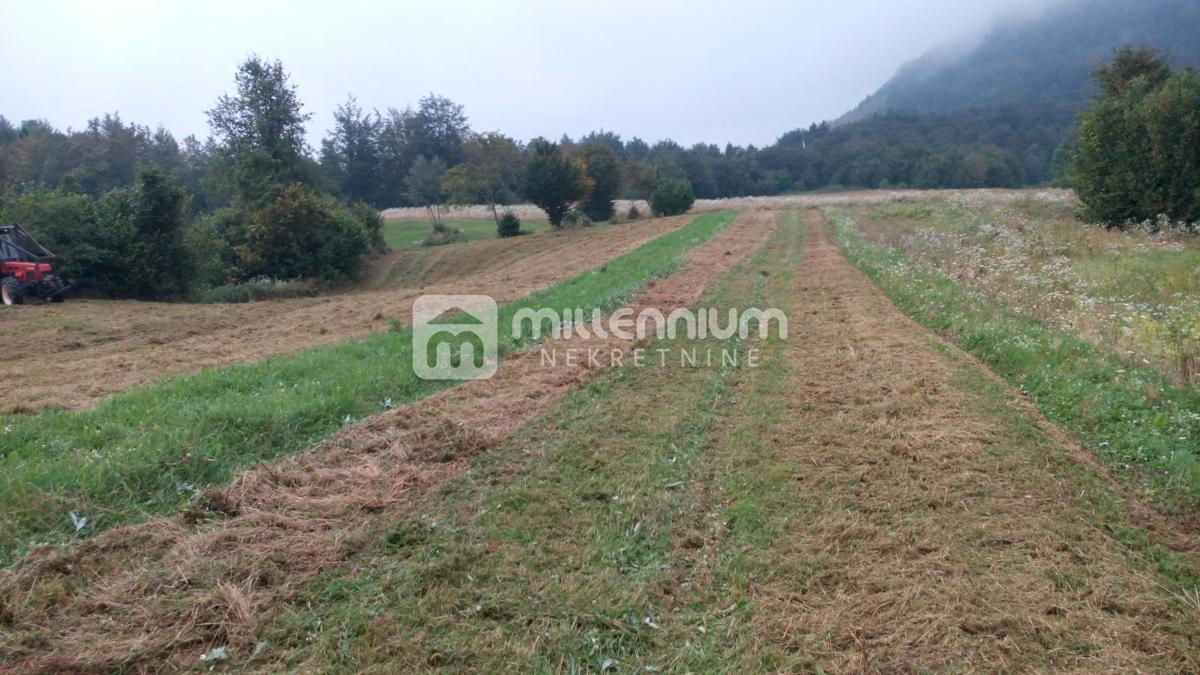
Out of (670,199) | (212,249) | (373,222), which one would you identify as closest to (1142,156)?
(670,199)

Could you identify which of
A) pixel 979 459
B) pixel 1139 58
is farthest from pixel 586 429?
pixel 1139 58

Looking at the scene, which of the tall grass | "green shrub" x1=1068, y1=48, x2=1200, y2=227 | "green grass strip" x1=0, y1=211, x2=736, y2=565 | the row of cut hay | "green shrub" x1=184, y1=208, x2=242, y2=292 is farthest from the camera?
the row of cut hay

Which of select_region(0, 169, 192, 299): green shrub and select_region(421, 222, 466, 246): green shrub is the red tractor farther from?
select_region(421, 222, 466, 246): green shrub

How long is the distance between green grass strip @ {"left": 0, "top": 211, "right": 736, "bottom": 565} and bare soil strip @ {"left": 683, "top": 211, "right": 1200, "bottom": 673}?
376cm

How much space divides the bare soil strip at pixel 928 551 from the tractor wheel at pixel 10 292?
19.0 meters

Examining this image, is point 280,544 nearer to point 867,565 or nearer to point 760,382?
point 867,565

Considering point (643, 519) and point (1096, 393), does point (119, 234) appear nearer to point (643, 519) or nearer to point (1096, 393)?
point (643, 519)

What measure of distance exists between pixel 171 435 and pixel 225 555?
1.85 meters

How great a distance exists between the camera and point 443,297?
15398 mm

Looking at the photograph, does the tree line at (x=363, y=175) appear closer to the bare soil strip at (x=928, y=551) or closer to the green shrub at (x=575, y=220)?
the green shrub at (x=575, y=220)

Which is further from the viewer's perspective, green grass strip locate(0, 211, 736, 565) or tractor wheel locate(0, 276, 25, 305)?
tractor wheel locate(0, 276, 25, 305)

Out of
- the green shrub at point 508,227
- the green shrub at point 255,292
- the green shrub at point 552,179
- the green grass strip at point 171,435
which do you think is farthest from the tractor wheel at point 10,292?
the green shrub at point 552,179

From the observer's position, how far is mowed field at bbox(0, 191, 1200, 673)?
3129 millimetres

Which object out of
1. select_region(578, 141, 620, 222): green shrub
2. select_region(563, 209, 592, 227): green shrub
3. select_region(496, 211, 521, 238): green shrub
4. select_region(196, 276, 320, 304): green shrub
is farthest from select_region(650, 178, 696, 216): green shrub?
select_region(196, 276, 320, 304): green shrub
